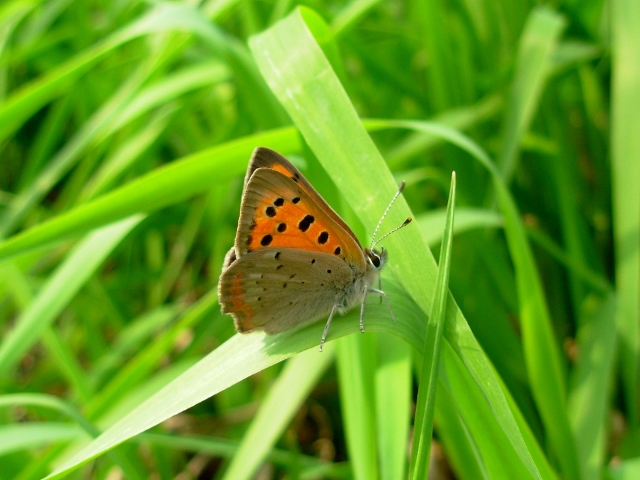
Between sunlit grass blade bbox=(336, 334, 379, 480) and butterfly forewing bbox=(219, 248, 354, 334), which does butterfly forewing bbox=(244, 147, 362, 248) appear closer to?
butterfly forewing bbox=(219, 248, 354, 334)

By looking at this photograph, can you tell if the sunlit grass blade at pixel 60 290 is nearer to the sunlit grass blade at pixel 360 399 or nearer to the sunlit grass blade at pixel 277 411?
the sunlit grass blade at pixel 277 411

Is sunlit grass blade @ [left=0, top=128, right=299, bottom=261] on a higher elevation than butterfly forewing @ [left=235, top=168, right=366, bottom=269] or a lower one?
higher

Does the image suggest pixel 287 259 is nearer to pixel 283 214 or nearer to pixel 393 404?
pixel 283 214

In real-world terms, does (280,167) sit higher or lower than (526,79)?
higher

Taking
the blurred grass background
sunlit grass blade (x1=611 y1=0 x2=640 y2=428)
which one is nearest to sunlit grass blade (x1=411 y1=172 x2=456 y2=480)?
the blurred grass background

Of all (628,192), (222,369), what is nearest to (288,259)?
(222,369)

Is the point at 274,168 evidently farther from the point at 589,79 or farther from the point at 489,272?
the point at 589,79

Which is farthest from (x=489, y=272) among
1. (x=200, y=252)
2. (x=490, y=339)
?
(x=200, y=252)
